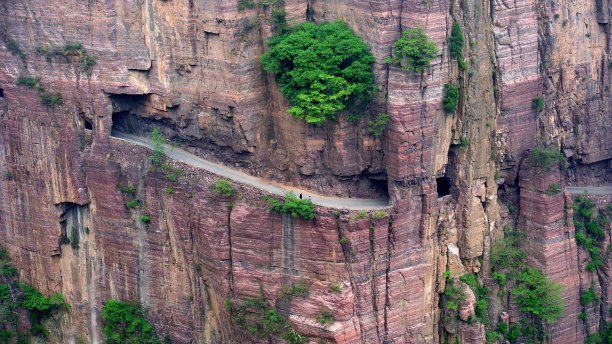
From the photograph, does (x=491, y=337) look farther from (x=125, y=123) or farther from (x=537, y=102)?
(x=125, y=123)

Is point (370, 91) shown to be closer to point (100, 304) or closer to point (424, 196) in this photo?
point (424, 196)

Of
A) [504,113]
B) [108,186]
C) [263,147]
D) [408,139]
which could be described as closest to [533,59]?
[504,113]

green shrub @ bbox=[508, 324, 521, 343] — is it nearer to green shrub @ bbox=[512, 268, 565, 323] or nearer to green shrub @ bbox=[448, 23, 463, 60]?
green shrub @ bbox=[512, 268, 565, 323]

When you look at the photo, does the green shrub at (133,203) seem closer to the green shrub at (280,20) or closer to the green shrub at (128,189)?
the green shrub at (128,189)

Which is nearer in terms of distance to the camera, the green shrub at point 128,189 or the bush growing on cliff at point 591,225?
the green shrub at point 128,189

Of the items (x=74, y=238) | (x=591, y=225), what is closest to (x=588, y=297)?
(x=591, y=225)

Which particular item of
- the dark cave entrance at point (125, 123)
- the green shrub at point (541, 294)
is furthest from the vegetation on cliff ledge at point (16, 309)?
the green shrub at point (541, 294)
